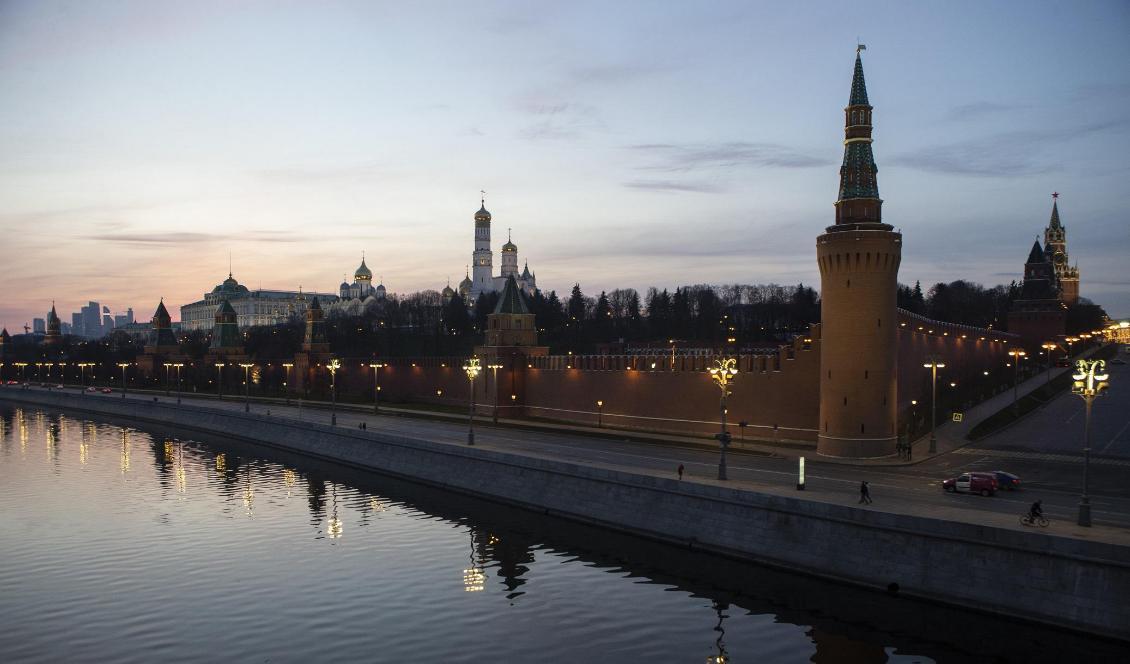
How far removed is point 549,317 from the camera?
129 m

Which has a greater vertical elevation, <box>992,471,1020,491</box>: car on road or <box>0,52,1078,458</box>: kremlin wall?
<box>0,52,1078,458</box>: kremlin wall

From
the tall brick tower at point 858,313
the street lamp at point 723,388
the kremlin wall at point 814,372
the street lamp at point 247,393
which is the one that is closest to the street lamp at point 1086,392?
the street lamp at point 723,388

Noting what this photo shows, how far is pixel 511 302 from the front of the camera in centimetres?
6869

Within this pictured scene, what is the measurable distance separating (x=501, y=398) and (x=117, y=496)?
27.3 m

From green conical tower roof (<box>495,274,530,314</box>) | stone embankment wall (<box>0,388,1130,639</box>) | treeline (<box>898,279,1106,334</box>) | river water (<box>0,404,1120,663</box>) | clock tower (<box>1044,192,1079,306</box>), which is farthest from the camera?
clock tower (<box>1044,192,1079,306</box>)

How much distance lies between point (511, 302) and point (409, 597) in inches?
1745

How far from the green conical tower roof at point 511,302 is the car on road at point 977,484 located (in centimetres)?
4209

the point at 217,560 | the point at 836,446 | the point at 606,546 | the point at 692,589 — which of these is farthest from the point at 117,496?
the point at 836,446

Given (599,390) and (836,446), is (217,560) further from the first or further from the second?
(599,390)

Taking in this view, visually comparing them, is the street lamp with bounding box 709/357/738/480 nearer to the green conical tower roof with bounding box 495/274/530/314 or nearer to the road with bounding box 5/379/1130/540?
the road with bounding box 5/379/1130/540

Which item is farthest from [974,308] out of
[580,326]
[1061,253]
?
[580,326]

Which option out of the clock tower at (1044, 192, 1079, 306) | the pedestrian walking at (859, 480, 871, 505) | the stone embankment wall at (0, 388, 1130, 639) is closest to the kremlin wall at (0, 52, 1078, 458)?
the stone embankment wall at (0, 388, 1130, 639)

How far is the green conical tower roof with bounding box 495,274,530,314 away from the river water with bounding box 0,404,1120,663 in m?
29.4

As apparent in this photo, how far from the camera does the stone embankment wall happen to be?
20.7m
